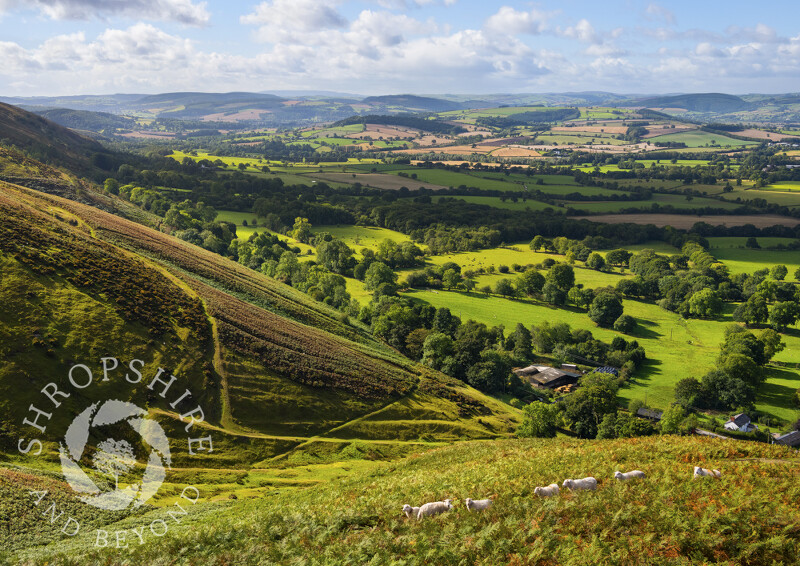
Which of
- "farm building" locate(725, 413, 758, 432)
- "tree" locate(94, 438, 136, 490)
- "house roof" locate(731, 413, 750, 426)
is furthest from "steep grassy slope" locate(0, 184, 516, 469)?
"house roof" locate(731, 413, 750, 426)

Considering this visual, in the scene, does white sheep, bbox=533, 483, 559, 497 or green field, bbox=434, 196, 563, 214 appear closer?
white sheep, bbox=533, 483, 559, 497

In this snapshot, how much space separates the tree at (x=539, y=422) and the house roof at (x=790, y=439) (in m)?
24.1

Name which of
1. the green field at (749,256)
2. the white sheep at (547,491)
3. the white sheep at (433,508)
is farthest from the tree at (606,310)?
the white sheep at (433,508)

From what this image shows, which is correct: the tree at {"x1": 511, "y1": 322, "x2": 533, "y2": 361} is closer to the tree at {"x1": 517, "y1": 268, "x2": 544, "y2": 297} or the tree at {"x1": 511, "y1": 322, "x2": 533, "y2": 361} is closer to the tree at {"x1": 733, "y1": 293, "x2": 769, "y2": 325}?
the tree at {"x1": 517, "y1": 268, "x2": 544, "y2": 297}

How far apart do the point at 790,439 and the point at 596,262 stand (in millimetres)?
73704

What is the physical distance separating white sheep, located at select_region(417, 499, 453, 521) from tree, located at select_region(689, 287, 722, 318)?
8948 centimetres

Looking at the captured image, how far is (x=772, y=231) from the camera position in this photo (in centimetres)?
14288

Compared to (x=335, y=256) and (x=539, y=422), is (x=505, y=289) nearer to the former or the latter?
(x=335, y=256)

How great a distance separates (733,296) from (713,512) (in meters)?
99.9

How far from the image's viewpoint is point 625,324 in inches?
3337

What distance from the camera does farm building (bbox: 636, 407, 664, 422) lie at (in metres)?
59.4

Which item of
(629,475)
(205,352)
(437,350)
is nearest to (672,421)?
(437,350)

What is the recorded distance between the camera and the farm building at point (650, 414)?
59.4m

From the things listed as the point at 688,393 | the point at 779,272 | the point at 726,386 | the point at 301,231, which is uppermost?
the point at 301,231
